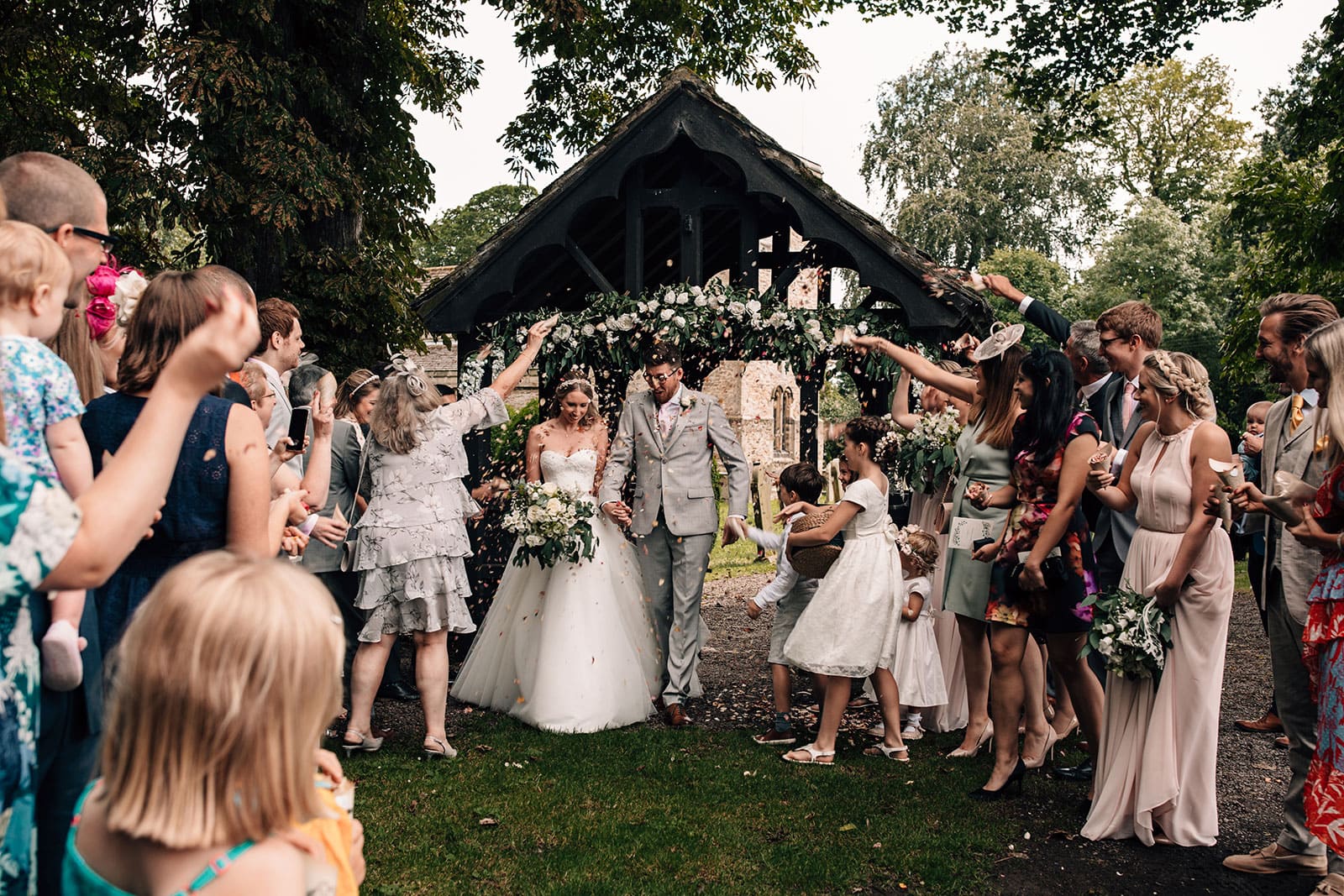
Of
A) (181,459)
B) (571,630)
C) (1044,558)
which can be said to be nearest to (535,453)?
(571,630)

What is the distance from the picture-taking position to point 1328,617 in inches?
151

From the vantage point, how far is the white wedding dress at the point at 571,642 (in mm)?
6910

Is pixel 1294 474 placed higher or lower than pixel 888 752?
higher

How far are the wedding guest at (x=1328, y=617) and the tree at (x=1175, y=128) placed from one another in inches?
1680

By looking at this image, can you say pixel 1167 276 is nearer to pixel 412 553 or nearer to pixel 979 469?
pixel 979 469

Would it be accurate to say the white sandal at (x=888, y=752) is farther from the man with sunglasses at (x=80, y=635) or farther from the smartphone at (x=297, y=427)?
the man with sunglasses at (x=80, y=635)

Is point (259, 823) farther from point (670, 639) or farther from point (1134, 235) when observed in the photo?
point (1134, 235)

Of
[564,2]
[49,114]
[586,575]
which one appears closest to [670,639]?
[586,575]

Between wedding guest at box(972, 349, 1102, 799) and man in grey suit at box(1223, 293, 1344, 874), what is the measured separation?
0.81m

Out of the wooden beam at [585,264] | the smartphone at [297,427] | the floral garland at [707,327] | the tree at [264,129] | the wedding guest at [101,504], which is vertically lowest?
the wedding guest at [101,504]

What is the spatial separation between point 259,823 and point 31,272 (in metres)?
1.23

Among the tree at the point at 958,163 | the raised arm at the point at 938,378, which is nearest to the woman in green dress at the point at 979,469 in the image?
the raised arm at the point at 938,378

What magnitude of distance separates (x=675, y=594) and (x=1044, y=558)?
9.79 feet

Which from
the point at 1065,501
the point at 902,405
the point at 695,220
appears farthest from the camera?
the point at 695,220
